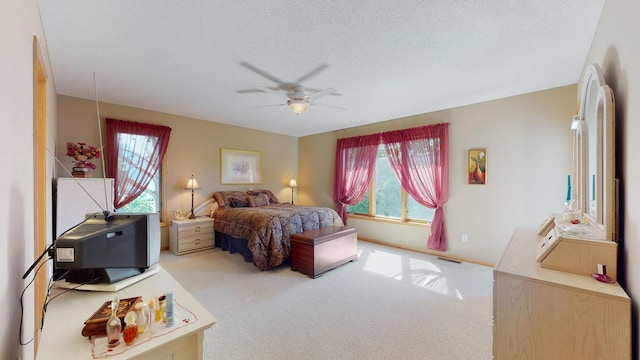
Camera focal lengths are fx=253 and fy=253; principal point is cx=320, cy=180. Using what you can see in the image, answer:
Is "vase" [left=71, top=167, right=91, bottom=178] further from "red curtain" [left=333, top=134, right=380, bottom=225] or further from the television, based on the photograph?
"red curtain" [left=333, top=134, right=380, bottom=225]

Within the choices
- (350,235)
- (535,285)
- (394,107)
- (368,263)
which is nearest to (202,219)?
(350,235)

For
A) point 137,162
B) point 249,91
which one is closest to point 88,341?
point 249,91

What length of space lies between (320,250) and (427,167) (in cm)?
231

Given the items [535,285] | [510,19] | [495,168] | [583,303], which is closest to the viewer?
[583,303]

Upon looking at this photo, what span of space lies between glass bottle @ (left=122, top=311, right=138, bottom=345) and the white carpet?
1275 mm

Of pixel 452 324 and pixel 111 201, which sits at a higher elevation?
pixel 111 201

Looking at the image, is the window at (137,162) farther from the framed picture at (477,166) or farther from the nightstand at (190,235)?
the framed picture at (477,166)

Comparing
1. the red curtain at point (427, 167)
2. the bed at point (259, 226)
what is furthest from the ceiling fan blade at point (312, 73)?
the red curtain at point (427, 167)

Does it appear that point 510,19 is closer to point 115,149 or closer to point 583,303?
point 583,303

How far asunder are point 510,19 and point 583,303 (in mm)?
1881

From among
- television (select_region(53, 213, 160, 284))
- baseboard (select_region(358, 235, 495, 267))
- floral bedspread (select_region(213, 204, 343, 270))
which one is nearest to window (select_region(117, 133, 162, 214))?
floral bedspread (select_region(213, 204, 343, 270))

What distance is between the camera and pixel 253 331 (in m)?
2.19

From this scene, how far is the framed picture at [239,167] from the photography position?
5250 mm

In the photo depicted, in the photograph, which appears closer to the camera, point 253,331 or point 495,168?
point 253,331
